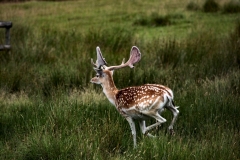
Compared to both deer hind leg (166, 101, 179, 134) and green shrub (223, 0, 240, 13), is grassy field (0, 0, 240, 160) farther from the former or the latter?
green shrub (223, 0, 240, 13)

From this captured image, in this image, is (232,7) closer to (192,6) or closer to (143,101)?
(192,6)

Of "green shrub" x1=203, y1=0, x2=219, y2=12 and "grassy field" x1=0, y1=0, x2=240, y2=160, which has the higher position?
"grassy field" x1=0, y1=0, x2=240, y2=160

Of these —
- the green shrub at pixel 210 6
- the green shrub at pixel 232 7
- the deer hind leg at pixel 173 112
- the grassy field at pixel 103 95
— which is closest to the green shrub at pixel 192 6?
the green shrub at pixel 210 6

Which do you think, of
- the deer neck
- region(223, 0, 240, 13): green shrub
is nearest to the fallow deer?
the deer neck

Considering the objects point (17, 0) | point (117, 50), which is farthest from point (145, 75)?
point (17, 0)

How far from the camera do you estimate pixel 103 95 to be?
7633 millimetres

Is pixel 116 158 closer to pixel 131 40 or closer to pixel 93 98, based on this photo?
pixel 93 98

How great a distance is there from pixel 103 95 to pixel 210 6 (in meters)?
11.9

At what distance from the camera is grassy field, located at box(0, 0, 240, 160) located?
5.49 metres

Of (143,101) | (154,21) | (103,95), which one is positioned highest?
(143,101)

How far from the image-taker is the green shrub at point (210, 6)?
60.9ft

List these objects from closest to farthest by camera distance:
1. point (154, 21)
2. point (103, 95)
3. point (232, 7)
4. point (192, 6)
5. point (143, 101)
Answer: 1. point (143, 101)
2. point (103, 95)
3. point (154, 21)
4. point (232, 7)
5. point (192, 6)

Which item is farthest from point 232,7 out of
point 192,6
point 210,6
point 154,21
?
point 154,21

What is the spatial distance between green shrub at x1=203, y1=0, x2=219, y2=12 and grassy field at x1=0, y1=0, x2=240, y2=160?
316 centimetres
